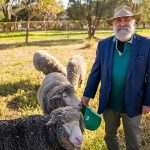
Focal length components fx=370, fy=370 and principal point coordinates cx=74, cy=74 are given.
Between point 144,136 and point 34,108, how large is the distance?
268cm

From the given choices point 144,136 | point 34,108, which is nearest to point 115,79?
point 144,136

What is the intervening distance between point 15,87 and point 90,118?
5.15m

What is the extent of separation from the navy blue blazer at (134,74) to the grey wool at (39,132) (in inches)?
28.1

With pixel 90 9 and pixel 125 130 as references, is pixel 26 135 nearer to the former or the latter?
pixel 125 130

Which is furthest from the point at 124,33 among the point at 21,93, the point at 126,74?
the point at 21,93

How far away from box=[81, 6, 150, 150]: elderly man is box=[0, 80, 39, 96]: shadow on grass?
4.92m

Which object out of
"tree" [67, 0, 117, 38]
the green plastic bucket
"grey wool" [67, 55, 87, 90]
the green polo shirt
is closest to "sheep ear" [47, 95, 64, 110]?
the green plastic bucket

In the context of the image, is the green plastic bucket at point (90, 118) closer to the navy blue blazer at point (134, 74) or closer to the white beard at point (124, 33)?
the navy blue blazer at point (134, 74)

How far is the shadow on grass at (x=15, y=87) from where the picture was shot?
936 cm

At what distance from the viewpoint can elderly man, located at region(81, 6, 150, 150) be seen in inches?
179

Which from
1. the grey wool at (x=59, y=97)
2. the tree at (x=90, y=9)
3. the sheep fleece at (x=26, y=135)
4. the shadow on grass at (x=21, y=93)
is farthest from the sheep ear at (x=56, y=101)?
the tree at (x=90, y=9)

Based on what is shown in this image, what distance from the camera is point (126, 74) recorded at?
4.57 meters

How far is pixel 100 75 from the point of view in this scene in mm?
5000

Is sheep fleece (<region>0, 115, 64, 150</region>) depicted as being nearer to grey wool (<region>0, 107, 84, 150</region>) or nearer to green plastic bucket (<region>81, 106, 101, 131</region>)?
grey wool (<region>0, 107, 84, 150</region>)
